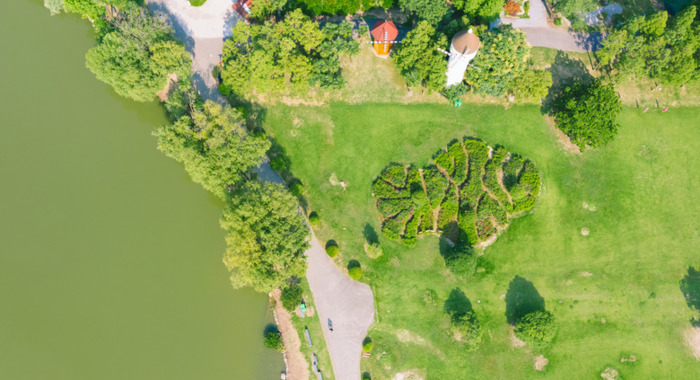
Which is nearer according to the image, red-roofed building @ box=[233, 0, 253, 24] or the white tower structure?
the white tower structure

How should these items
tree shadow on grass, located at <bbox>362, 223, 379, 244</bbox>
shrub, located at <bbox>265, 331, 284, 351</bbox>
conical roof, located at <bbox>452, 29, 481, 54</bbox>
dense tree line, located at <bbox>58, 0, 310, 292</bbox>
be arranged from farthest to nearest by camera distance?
tree shadow on grass, located at <bbox>362, 223, 379, 244</bbox> → shrub, located at <bbox>265, 331, 284, 351</bbox> → conical roof, located at <bbox>452, 29, 481, 54</bbox> → dense tree line, located at <bbox>58, 0, 310, 292</bbox>

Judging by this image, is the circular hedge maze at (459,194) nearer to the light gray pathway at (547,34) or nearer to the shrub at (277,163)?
the shrub at (277,163)

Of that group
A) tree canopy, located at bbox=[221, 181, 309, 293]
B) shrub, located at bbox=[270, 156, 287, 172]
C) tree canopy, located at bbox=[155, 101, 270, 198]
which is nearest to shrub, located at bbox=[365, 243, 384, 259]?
tree canopy, located at bbox=[221, 181, 309, 293]

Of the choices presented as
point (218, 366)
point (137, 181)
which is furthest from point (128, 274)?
point (218, 366)

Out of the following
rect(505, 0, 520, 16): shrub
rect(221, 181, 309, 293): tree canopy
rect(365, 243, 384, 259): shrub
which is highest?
rect(505, 0, 520, 16): shrub

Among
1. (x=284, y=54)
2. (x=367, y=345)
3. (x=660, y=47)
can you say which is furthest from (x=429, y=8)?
(x=367, y=345)

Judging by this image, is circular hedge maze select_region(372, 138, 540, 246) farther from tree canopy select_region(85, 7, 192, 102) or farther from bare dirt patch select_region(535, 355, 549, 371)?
tree canopy select_region(85, 7, 192, 102)

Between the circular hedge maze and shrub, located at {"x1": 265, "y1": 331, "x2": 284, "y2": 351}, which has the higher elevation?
the circular hedge maze

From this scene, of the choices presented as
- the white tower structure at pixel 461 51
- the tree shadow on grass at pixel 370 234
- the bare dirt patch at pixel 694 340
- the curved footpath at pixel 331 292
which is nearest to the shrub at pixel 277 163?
the curved footpath at pixel 331 292

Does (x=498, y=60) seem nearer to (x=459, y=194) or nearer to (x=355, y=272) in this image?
(x=459, y=194)
